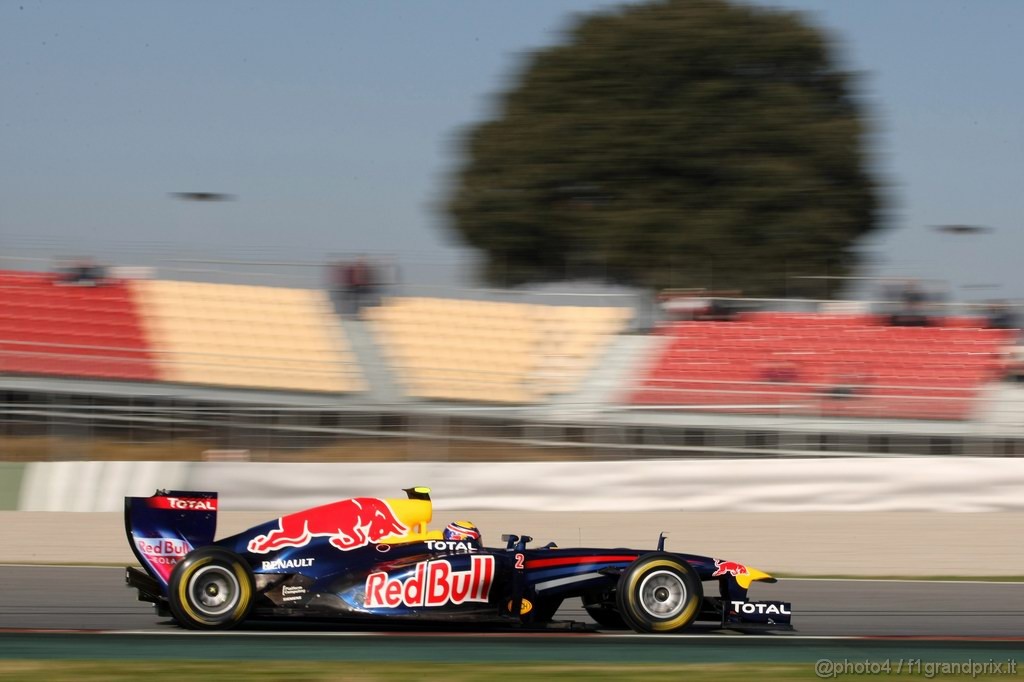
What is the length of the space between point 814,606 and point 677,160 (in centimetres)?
2083

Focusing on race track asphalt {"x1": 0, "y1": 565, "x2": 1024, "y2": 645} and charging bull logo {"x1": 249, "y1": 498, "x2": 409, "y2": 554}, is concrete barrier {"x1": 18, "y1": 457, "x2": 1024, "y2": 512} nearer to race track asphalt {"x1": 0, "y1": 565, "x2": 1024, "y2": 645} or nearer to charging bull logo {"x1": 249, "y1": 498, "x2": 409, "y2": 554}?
race track asphalt {"x1": 0, "y1": 565, "x2": 1024, "y2": 645}

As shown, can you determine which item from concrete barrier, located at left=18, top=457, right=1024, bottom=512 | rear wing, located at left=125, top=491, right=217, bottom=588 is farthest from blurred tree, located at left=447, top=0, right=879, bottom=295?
rear wing, located at left=125, top=491, right=217, bottom=588

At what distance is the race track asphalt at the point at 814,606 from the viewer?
23.5 ft

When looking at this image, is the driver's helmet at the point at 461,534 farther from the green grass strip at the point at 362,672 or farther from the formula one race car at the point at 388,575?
the green grass strip at the point at 362,672

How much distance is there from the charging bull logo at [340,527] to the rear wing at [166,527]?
13.7 inches

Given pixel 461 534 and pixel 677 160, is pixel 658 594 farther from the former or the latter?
pixel 677 160

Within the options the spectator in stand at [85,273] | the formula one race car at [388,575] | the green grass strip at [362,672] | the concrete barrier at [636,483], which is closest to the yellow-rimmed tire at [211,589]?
the formula one race car at [388,575]

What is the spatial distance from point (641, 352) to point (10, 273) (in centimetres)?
852

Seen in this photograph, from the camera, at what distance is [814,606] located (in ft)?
27.5

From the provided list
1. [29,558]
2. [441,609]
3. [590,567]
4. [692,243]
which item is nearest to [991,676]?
[590,567]

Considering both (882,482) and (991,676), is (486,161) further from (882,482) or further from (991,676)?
(991,676)

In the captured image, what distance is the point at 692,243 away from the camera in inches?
1076

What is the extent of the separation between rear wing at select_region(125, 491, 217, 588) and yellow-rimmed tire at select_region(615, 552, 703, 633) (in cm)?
231

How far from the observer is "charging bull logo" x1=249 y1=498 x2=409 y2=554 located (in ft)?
21.5
